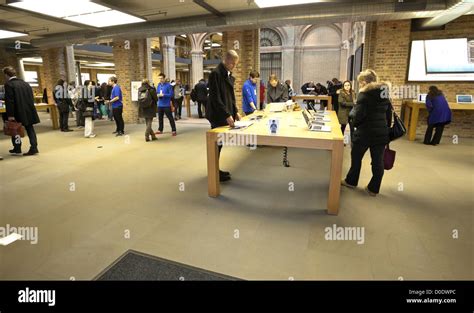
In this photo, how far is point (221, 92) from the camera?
3.76m

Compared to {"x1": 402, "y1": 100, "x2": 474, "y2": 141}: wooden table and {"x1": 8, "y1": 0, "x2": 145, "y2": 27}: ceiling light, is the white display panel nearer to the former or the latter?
{"x1": 402, "y1": 100, "x2": 474, "y2": 141}: wooden table

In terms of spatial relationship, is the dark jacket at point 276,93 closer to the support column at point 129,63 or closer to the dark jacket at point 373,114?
the dark jacket at point 373,114

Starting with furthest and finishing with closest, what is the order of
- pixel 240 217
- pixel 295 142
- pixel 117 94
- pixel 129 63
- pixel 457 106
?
pixel 129 63 → pixel 117 94 → pixel 457 106 → pixel 240 217 → pixel 295 142

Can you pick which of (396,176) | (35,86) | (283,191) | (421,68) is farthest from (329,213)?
(35,86)

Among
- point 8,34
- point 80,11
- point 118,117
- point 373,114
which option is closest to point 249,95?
point 373,114

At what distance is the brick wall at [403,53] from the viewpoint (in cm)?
700

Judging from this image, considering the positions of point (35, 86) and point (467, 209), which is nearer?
point (467, 209)

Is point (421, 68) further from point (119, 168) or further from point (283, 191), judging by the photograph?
point (119, 168)

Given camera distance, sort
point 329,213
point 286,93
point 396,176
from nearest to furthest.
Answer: point 329,213, point 396,176, point 286,93

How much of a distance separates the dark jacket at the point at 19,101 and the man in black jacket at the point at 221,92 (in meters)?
4.04

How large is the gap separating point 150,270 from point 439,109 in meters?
6.59

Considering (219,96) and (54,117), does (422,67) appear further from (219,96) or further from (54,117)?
(54,117)

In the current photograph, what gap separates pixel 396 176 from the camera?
4.38 metres
